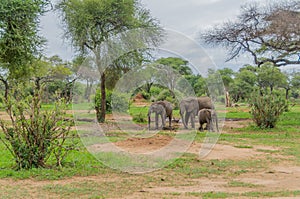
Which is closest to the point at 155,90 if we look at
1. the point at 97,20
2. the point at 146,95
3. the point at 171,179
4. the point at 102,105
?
the point at 146,95

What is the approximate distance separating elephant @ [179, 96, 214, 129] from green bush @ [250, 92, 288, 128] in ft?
6.14

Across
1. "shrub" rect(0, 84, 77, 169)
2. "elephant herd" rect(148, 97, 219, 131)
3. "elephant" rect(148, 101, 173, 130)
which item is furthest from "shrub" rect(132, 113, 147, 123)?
"shrub" rect(0, 84, 77, 169)

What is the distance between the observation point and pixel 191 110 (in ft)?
50.2

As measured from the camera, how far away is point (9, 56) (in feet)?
46.4

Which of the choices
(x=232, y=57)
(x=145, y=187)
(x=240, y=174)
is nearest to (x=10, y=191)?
(x=145, y=187)

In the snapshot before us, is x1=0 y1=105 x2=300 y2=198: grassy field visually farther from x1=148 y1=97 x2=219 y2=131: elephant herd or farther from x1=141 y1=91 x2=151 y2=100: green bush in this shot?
x1=141 y1=91 x2=151 y2=100: green bush

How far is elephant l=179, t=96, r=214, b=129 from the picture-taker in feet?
50.3

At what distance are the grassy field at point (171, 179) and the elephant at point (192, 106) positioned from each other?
18.7 ft

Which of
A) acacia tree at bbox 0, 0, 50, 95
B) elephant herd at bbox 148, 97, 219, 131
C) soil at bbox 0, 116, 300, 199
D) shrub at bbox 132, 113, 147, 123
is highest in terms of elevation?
acacia tree at bbox 0, 0, 50, 95

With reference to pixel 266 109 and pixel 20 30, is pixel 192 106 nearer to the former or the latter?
pixel 266 109

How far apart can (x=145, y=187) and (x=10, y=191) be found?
2.03m

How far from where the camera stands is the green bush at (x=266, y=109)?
1566cm

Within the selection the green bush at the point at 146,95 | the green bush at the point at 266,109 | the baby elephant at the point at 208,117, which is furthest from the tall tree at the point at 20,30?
the green bush at the point at 266,109

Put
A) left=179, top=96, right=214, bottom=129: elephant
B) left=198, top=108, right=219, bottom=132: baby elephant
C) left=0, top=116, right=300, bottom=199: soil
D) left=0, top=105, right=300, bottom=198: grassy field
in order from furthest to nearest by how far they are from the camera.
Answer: left=179, top=96, right=214, bottom=129: elephant
left=198, top=108, right=219, bottom=132: baby elephant
left=0, top=116, right=300, bottom=199: soil
left=0, top=105, right=300, bottom=198: grassy field
